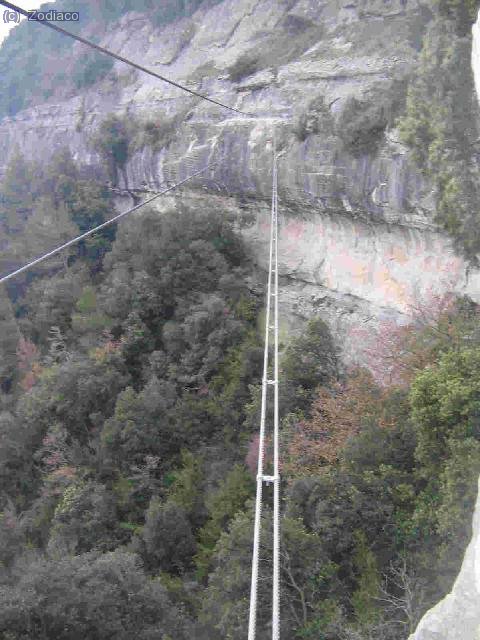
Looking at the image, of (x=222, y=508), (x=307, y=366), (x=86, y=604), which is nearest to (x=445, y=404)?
(x=307, y=366)

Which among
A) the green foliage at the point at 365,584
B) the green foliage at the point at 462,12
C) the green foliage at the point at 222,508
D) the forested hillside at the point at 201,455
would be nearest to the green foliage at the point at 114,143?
the forested hillside at the point at 201,455

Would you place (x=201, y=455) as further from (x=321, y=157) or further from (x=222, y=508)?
(x=321, y=157)

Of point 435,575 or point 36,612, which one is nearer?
point 435,575

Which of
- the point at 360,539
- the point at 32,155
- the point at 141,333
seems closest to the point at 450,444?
the point at 360,539

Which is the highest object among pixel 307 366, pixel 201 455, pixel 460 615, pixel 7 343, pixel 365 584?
pixel 460 615

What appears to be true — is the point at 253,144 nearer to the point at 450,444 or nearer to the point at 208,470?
the point at 208,470

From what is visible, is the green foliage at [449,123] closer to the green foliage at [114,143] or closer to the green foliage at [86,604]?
the green foliage at [86,604]
